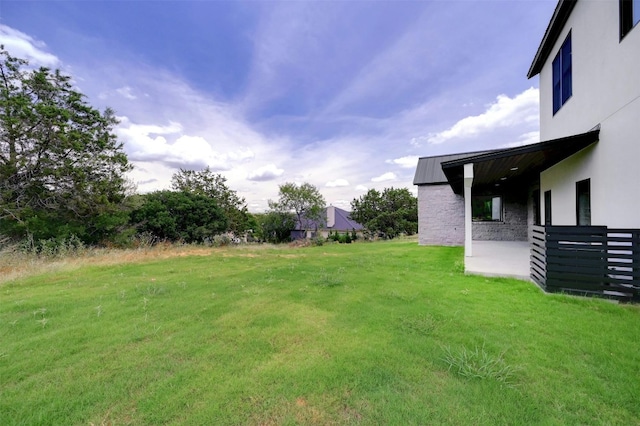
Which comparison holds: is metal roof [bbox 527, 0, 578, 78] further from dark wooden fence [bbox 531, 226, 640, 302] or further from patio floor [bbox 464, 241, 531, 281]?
patio floor [bbox 464, 241, 531, 281]

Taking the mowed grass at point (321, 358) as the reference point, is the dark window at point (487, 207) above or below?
above

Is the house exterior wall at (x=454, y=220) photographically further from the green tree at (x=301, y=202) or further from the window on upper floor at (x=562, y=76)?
the green tree at (x=301, y=202)

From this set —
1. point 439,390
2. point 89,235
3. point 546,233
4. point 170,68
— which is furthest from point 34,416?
point 89,235

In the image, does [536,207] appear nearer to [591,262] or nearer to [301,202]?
[591,262]

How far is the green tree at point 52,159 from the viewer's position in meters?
10.1

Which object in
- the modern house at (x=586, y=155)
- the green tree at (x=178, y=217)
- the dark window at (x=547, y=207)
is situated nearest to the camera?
the modern house at (x=586, y=155)

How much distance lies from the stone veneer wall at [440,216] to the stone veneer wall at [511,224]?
1404mm

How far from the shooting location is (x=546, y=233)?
4.29 metres

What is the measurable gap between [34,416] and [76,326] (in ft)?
6.11

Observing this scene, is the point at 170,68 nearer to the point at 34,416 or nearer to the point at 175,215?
the point at 175,215

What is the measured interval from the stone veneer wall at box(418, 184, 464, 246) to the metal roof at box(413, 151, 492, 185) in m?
0.29


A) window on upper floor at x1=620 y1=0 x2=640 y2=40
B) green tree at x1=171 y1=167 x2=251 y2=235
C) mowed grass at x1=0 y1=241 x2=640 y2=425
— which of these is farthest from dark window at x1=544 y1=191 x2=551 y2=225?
green tree at x1=171 y1=167 x2=251 y2=235

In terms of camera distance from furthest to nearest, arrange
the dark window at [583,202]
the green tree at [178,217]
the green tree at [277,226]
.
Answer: the green tree at [277,226], the green tree at [178,217], the dark window at [583,202]

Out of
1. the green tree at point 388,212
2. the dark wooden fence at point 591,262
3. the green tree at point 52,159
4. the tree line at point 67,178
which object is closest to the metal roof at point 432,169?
the dark wooden fence at point 591,262
